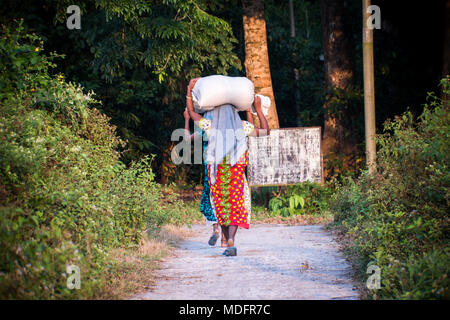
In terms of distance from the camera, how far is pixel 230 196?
8.01 m

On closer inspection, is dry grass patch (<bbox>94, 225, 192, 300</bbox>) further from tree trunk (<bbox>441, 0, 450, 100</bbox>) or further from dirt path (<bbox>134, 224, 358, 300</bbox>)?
tree trunk (<bbox>441, 0, 450, 100</bbox>)

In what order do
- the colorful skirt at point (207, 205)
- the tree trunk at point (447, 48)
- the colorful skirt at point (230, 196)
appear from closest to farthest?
the colorful skirt at point (230, 196), the colorful skirt at point (207, 205), the tree trunk at point (447, 48)

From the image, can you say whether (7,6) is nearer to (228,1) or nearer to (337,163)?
(228,1)

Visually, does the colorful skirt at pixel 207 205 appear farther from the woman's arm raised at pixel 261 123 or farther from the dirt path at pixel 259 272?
the woman's arm raised at pixel 261 123

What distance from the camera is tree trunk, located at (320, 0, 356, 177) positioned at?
16.4 metres

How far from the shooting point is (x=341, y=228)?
388 inches

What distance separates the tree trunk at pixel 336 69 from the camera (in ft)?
53.7

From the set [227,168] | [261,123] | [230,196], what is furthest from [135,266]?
[261,123]

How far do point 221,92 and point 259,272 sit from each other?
255 centimetres

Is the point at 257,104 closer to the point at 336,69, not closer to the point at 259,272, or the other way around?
the point at 259,272

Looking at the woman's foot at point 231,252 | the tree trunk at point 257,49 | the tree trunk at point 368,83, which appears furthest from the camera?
the tree trunk at point 257,49

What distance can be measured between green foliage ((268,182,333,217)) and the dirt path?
12.4 ft

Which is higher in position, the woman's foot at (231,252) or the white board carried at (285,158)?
the white board carried at (285,158)

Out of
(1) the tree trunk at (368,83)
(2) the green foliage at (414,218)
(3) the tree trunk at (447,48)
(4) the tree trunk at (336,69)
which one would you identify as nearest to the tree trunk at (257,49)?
(4) the tree trunk at (336,69)
